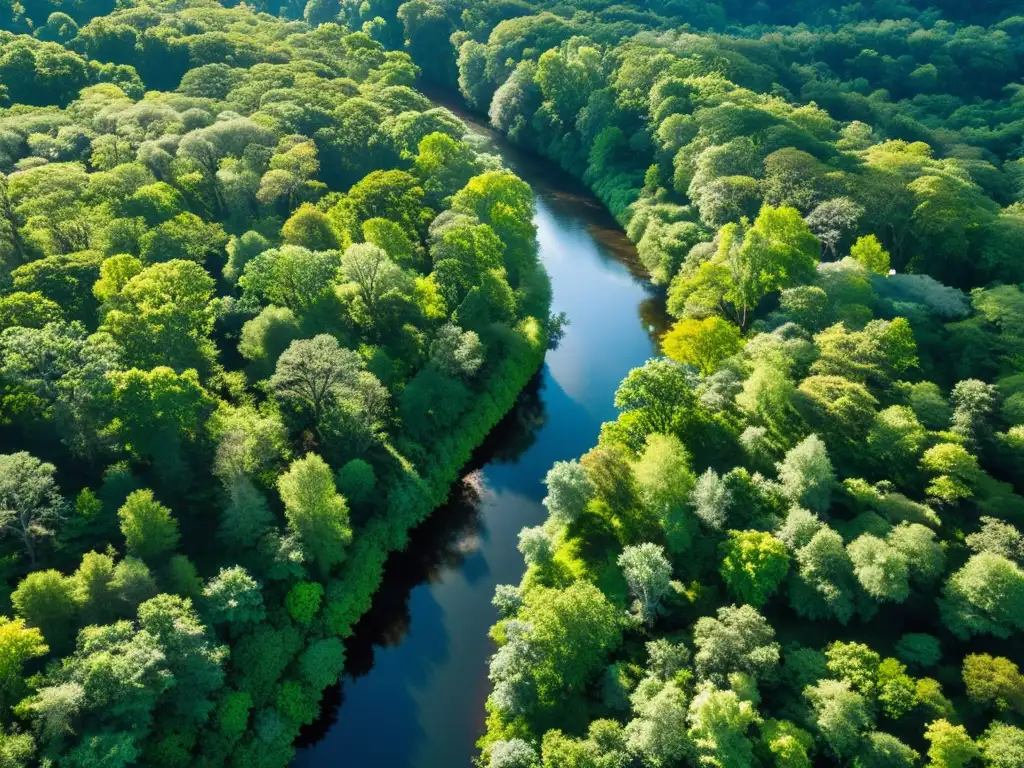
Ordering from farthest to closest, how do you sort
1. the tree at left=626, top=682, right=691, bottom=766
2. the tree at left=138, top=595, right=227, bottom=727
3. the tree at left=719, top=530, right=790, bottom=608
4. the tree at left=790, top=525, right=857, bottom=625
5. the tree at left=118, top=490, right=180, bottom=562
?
the tree at left=719, top=530, right=790, bottom=608 → the tree at left=790, top=525, right=857, bottom=625 → the tree at left=118, top=490, right=180, bottom=562 → the tree at left=138, top=595, right=227, bottom=727 → the tree at left=626, top=682, right=691, bottom=766

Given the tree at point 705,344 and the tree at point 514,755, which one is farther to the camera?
the tree at point 705,344

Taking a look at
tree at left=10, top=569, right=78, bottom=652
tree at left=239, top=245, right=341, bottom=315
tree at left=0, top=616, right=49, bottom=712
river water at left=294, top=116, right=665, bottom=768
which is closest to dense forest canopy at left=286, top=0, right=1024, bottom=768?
river water at left=294, top=116, right=665, bottom=768

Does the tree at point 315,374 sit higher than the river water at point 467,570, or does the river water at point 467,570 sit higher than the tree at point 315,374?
the tree at point 315,374

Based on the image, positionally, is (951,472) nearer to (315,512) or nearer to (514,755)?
(514,755)

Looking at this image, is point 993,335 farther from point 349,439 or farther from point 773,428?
point 349,439

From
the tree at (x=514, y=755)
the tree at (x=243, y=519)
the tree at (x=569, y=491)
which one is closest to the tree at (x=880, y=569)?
the tree at (x=569, y=491)

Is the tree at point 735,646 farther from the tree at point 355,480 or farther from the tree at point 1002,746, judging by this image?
the tree at point 355,480

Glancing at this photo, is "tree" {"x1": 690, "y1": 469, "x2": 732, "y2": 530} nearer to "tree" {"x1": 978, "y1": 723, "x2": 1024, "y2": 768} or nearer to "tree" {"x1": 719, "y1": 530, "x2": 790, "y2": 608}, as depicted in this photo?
"tree" {"x1": 719, "y1": 530, "x2": 790, "y2": 608}
